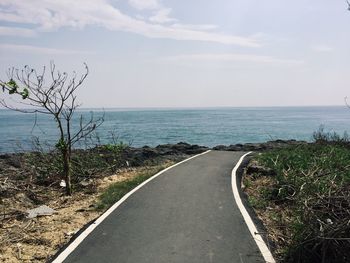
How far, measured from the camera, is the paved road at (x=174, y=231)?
7.38 meters

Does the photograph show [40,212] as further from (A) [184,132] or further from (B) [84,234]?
(A) [184,132]

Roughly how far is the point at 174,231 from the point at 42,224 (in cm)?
332

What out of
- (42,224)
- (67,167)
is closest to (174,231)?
(42,224)

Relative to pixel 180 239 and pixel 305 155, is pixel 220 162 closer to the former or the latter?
pixel 305 155

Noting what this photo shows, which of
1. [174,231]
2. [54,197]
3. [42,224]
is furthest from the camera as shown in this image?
[54,197]

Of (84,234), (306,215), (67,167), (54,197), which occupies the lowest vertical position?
(54,197)

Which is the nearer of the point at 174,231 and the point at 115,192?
the point at 174,231

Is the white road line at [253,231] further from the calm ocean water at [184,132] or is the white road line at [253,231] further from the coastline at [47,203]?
the calm ocean water at [184,132]

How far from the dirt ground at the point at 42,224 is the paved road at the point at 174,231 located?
77cm

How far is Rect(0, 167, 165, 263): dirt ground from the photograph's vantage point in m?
8.17

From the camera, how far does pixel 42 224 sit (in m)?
10.2

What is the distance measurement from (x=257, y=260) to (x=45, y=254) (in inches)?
150

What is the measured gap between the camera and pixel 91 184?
50.4 feet

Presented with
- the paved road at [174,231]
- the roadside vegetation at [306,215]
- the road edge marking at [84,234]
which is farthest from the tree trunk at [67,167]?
the roadside vegetation at [306,215]
